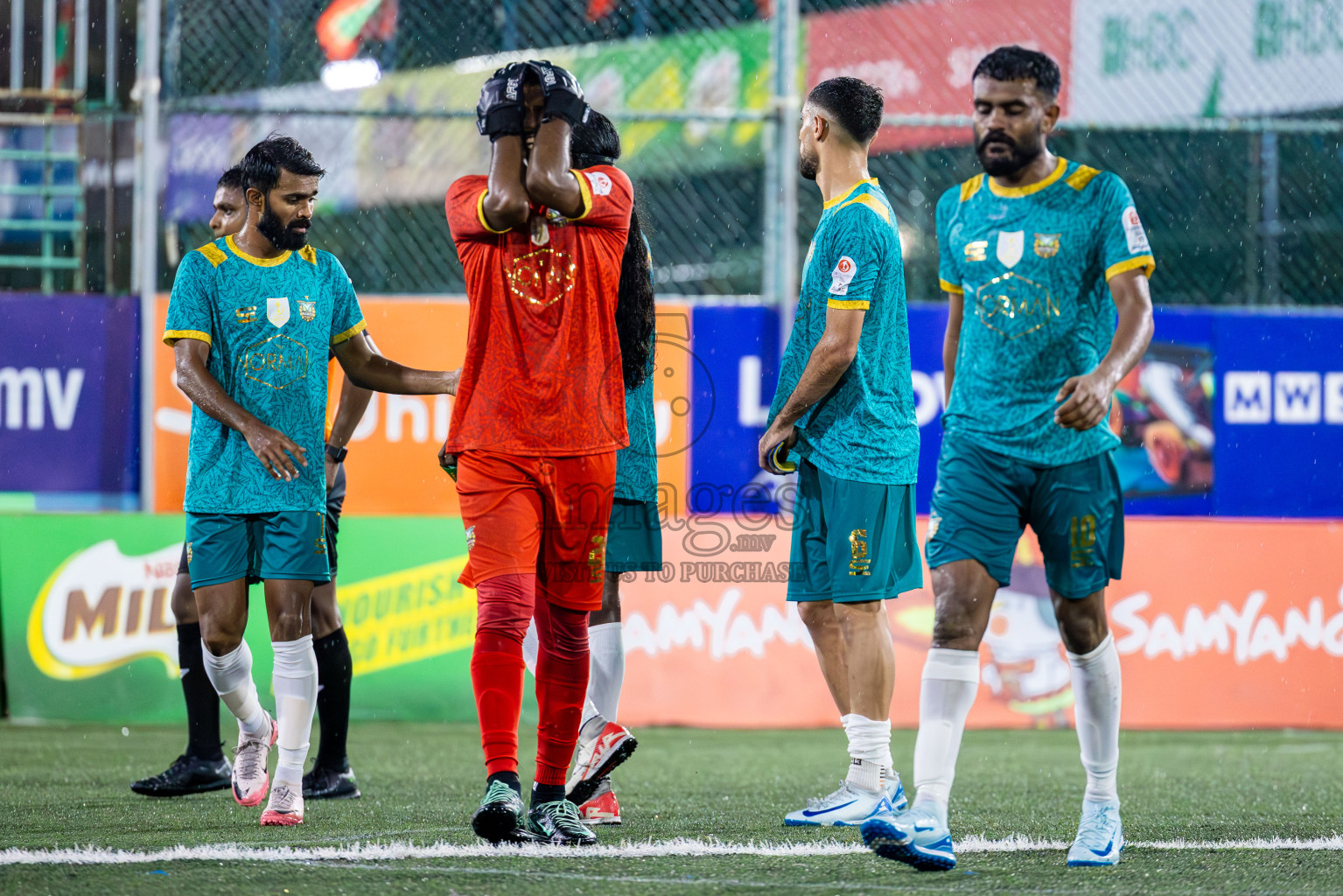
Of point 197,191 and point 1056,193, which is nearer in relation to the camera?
point 1056,193

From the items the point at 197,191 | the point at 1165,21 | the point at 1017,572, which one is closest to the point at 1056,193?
the point at 1017,572

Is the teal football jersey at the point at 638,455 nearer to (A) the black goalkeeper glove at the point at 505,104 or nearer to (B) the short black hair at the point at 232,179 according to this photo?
(A) the black goalkeeper glove at the point at 505,104

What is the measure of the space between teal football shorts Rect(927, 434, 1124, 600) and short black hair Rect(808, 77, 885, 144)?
1.20 metres

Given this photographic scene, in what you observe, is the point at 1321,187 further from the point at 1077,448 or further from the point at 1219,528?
the point at 1077,448

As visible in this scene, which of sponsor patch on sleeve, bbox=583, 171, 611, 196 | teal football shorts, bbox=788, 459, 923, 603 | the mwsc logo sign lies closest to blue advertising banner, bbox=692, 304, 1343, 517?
the mwsc logo sign

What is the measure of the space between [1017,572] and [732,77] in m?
6.07

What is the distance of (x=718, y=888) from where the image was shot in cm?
350

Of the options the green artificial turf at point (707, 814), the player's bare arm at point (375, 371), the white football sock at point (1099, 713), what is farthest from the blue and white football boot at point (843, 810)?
the player's bare arm at point (375, 371)

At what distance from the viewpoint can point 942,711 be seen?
3.93 metres

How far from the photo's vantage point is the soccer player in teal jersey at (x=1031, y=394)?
3955mm

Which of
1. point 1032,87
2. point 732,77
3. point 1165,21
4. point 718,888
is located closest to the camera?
point 718,888

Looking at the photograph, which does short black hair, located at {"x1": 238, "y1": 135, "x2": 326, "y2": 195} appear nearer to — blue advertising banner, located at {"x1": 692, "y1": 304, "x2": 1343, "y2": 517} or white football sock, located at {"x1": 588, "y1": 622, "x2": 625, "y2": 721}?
white football sock, located at {"x1": 588, "y1": 622, "x2": 625, "y2": 721}

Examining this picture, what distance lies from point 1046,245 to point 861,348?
836mm

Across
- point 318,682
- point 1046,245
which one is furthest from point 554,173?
point 318,682
